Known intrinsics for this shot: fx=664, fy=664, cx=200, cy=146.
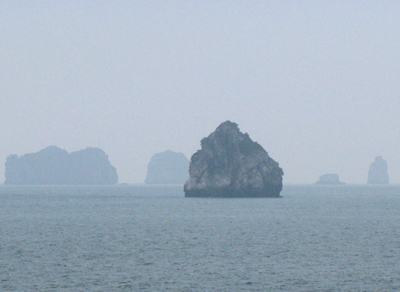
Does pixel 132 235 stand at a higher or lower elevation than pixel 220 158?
lower

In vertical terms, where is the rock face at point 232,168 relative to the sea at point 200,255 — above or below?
above

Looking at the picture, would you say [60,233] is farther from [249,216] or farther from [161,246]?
[249,216]

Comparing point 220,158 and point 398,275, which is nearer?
point 398,275

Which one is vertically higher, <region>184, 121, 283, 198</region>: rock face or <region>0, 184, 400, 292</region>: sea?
<region>184, 121, 283, 198</region>: rock face

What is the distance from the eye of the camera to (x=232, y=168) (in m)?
178

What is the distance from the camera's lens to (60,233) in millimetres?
85625

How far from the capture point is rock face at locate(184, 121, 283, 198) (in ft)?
581

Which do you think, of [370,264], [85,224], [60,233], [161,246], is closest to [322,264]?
[370,264]

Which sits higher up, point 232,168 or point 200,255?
point 232,168

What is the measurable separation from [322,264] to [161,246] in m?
19.5

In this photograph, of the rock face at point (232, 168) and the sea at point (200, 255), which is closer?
the sea at point (200, 255)

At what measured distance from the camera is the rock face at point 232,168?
177 metres

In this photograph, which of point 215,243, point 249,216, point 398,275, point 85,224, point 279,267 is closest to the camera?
point 398,275

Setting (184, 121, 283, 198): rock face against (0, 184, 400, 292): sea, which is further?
(184, 121, 283, 198): rock face
